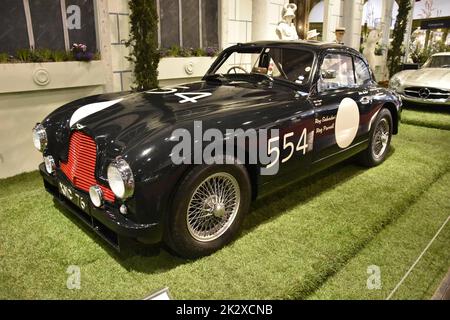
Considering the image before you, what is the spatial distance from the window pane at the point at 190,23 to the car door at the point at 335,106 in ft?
10.6

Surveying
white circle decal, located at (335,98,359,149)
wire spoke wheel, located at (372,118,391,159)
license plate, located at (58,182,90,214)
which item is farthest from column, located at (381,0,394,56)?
license plate, located at (58,182,90,214)

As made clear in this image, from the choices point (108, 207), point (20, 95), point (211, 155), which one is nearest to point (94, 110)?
point (108, 207)

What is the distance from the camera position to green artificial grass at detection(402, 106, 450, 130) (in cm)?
618

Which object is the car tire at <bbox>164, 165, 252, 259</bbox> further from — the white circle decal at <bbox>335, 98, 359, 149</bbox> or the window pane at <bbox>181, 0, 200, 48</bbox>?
the window pane at <bbox>181, 0, 200, 48</bbox>

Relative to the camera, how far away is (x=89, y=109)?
272cm

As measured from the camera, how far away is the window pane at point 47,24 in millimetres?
4332

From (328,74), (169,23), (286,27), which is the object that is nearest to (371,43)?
(286,27)

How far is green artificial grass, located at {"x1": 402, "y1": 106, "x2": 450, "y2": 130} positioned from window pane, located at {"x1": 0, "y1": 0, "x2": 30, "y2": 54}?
635cm

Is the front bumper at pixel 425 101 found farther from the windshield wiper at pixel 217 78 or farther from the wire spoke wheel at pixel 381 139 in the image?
the windshield wiper at pixel 217 78

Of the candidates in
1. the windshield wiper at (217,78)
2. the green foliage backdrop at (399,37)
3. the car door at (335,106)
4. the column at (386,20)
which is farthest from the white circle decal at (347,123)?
the column at (386,20)

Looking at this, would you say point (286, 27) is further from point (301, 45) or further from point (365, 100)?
point (301, 45)

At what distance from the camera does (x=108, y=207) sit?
2240mm
